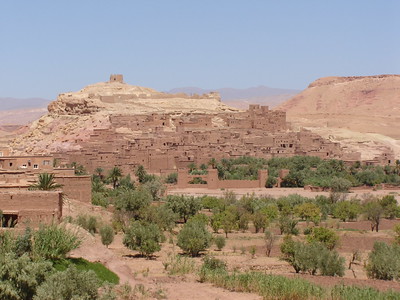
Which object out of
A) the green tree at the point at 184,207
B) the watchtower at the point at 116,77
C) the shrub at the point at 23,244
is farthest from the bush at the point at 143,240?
the watchtower at the point at 116,77

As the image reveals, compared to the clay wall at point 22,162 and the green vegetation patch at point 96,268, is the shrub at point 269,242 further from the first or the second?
the clay wall at point 22,162

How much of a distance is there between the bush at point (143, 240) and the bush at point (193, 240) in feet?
3.99

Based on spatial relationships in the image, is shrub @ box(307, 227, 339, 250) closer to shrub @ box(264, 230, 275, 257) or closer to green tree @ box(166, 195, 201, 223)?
shrub @ box(264, 230, 275, 257)

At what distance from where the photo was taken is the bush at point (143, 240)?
2183 cm

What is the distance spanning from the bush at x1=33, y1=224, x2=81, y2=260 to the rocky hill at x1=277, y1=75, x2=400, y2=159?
62.6 meters

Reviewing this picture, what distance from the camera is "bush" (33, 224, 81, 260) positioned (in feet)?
49.1

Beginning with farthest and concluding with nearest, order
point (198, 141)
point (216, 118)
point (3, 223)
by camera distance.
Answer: point (216, 118) → point (198, 141) → point (3, 223)

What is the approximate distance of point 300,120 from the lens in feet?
348

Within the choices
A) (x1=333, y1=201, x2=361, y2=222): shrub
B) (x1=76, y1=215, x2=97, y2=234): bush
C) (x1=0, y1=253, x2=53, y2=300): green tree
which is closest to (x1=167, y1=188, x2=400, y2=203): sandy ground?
(x1=333, y1=201, x2=361, y2=222): shrub

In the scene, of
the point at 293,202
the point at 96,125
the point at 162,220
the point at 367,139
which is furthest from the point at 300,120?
the point at 162,220

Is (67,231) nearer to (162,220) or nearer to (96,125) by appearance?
(162,220)

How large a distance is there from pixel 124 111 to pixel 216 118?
8.57 m

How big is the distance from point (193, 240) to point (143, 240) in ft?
6.29

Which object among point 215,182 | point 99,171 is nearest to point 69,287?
point 215,182
